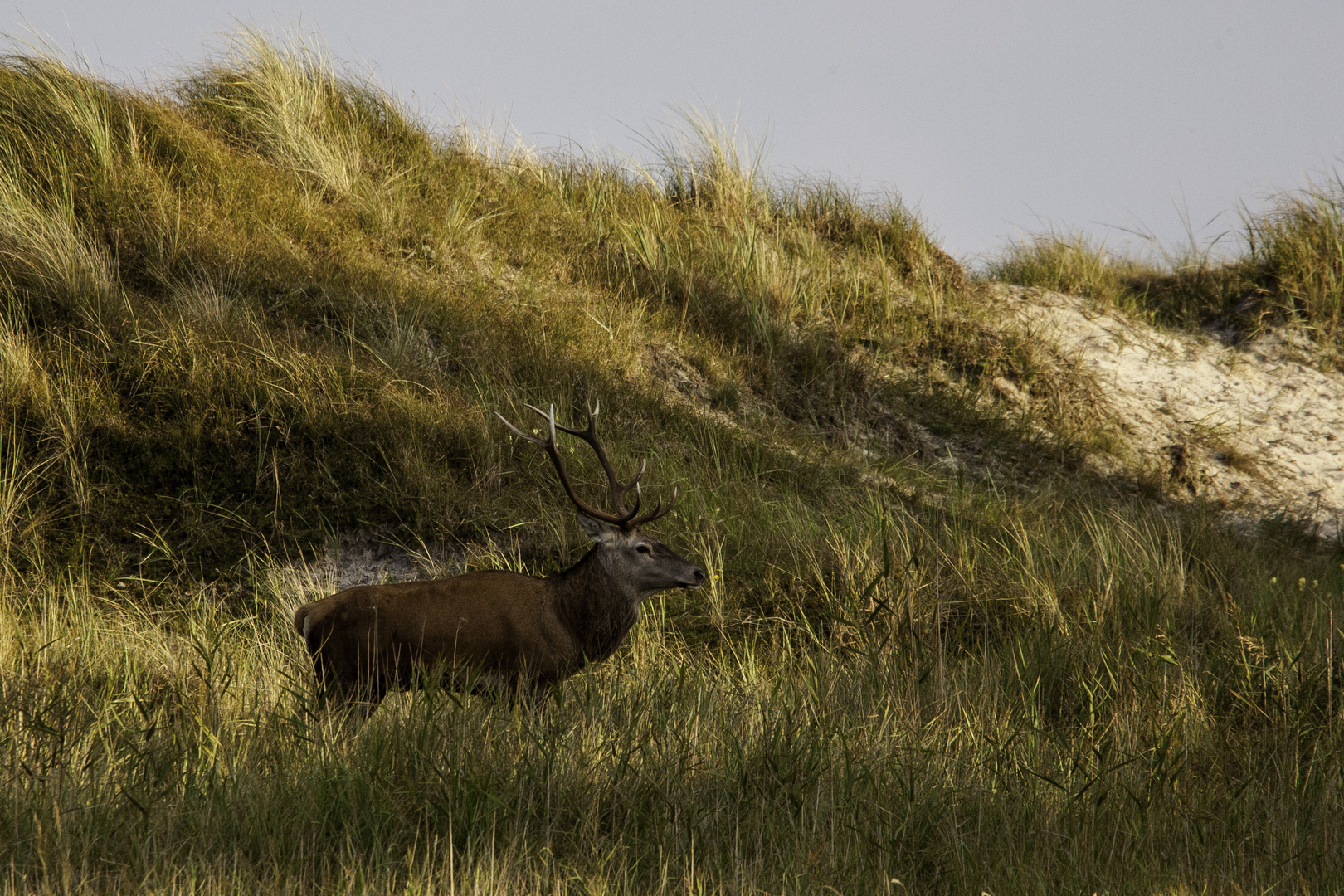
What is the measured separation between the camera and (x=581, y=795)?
3.25 metres

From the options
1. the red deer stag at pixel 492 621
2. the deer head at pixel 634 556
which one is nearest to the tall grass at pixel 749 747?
the red deer stag at pixel 492 621

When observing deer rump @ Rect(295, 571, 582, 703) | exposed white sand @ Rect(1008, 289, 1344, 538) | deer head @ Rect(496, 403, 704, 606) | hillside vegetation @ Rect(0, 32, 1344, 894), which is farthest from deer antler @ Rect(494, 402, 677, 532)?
exposed white sand @ Rect(1008, 289, 1344, 538)

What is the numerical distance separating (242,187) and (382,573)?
4138 mm

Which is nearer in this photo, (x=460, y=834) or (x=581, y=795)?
(x=460, y=834)

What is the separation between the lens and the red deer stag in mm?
4004

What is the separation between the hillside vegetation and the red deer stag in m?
0.21

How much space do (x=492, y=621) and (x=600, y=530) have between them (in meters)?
0.64

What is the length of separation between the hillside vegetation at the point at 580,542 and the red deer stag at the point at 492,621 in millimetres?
207

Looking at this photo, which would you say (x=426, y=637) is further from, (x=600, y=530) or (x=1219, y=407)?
(x=1219, y=407)

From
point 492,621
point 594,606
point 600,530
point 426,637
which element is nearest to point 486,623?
point 492,621

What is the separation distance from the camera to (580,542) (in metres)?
5.78

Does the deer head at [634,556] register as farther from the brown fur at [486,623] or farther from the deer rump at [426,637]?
the deer rump at [426,637]

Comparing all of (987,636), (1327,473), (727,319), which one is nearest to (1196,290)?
(1327,473)

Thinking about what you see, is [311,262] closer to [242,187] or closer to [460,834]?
[242,187]
